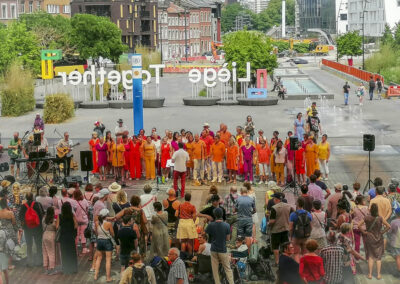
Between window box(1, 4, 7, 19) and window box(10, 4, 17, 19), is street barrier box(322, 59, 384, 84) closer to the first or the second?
window box(10, 4, 17, 19)

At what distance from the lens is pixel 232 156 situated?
23.0 metres

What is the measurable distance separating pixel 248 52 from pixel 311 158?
35.6 m

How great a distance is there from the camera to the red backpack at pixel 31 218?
15273 millimetres

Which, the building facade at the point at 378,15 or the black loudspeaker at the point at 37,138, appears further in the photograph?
the building facade at the point at 378,15

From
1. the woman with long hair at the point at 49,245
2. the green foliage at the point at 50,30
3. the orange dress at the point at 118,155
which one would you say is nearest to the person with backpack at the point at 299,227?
the woman with long hair at the point at 49,245

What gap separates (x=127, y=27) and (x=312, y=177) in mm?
112543

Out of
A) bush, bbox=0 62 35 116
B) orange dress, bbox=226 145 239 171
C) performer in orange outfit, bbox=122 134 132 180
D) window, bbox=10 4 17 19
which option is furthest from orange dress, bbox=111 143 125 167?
window, bbox=10 4 17 19

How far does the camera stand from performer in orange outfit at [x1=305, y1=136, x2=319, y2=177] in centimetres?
2278

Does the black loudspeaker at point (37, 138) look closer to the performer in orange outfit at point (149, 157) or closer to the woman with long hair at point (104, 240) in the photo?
the performer in orange outfit at point (149, 157)

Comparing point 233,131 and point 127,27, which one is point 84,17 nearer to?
point 127,27

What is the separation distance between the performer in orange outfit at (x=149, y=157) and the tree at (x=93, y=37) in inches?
2975

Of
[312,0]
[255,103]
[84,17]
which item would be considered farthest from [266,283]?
[312,0]

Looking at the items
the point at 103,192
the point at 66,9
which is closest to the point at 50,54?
the point at 103,192

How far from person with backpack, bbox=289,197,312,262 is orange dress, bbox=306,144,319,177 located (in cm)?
838
